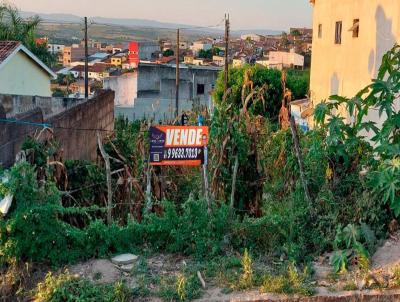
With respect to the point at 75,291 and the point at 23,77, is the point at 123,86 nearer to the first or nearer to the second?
the point at 23,77

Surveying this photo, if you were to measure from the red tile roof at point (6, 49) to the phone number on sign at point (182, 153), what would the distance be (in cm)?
1072

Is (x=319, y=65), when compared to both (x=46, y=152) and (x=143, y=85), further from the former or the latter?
(x=143, y=85)

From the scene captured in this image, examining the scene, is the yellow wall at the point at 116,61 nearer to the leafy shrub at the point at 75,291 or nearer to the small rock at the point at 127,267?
the small rock at the point at 127,267

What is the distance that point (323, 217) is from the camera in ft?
18.1

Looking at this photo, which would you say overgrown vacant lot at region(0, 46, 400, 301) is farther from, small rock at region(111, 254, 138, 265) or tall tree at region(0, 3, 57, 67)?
tall tree at region(0, 3, 57, 67)

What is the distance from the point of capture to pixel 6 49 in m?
15.7

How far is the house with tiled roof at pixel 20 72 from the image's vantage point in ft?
50.5

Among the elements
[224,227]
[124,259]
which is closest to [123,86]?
[224,227]

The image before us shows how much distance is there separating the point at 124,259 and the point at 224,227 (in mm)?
1039

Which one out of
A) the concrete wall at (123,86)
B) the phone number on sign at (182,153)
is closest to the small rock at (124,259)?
the phone number on sign at (182,153)

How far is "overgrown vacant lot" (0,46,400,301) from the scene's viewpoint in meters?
4.76

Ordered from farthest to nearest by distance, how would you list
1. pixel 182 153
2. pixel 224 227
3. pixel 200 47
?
pixel 200 47 → pixel 182 153 → pixel 224 227

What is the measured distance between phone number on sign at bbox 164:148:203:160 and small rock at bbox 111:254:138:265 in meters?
1.10

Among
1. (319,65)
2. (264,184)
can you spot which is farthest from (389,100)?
(319,65)
